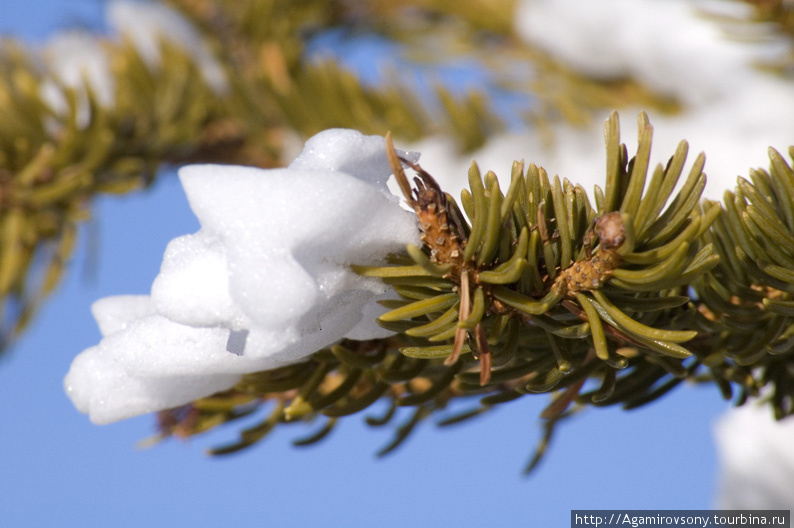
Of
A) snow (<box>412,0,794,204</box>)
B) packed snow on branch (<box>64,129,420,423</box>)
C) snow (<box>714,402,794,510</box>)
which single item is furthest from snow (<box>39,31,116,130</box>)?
snow (<box>714,402,794,510</box>)

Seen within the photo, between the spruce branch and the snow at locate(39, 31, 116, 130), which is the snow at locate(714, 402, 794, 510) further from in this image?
the snow at locate(39, 31, 116, 130)

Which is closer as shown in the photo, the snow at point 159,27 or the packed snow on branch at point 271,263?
the packed snow on branch at point 271,263

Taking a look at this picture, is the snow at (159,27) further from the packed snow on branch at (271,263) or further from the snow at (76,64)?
the packed snow on branch at (271,263)

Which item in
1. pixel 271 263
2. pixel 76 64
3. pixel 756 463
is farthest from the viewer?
pixel 76 64

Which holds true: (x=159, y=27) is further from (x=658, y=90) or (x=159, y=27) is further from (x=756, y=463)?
(x=756, y=463)

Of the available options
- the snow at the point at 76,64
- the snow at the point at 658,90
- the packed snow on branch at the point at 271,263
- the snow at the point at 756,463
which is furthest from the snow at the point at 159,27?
the snow at the point at 756,463

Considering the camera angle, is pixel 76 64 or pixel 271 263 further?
pixel 76 64

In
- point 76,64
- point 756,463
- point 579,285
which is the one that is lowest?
point 756,463

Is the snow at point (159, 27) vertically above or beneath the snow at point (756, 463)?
above

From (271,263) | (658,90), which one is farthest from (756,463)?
(271,263)
